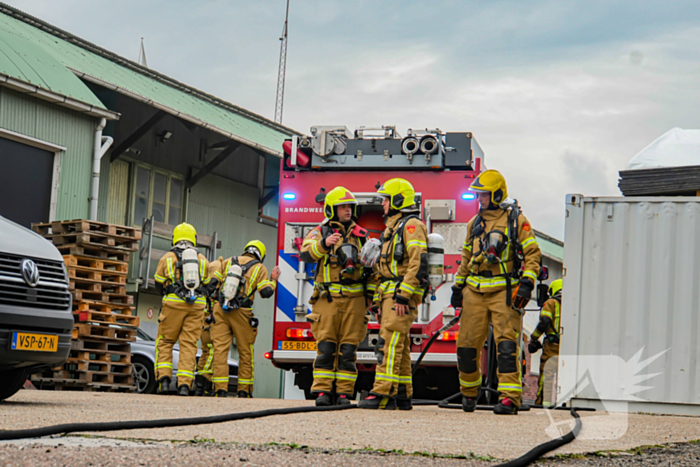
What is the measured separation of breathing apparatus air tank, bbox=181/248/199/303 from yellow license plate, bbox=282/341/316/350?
59.9 inches

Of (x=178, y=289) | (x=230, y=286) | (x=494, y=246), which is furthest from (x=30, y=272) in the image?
(x=230, y=286)

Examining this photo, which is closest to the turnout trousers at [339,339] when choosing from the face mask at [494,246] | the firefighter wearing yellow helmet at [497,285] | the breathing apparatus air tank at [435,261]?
the breathing apparatus air tank at [435,261]

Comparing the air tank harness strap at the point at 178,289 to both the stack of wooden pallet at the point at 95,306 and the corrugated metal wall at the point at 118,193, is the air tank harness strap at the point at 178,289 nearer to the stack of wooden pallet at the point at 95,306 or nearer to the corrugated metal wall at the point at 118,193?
the stack of wooden pallet at the point at 95,306

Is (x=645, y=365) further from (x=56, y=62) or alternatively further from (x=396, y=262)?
(x=56, y=62)

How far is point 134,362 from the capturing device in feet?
49.1

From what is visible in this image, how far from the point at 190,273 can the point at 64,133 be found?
5.07 meters

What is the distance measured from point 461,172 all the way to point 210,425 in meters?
6.03

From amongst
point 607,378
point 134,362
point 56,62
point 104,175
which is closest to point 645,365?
point 607,378

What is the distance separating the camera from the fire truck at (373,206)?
11.0 meters

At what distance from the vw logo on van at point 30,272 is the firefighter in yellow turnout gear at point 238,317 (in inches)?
195

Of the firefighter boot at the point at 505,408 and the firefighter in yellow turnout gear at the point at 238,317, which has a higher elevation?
the firefighter in yellow turnout gear at the point at 238,317

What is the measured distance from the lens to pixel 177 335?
40.2 feet

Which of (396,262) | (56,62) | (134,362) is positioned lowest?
(134,362)

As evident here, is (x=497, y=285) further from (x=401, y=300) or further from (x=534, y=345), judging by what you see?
(x=534, y=345)
